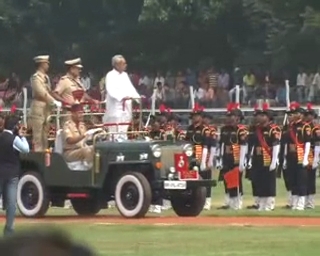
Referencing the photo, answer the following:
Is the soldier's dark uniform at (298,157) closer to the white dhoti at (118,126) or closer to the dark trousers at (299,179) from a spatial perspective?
the dark trousers at (299,179)

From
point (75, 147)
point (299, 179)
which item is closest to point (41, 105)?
point (75, 147)

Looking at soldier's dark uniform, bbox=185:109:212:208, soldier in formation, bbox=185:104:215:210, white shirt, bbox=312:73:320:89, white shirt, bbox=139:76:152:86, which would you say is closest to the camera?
soldier in formation, bbox=185:104:215:210

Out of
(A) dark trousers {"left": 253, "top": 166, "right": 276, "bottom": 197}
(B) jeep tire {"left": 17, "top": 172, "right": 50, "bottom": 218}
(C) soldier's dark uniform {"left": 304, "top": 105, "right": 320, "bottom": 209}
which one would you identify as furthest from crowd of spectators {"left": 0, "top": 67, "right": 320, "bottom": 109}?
(B) jeep tire {"left": 17, "top": 172, "right": 50, "bottom": 218}

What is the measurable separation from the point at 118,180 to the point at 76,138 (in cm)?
94

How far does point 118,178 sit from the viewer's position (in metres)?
19.7

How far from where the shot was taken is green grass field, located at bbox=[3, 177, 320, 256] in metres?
14.0

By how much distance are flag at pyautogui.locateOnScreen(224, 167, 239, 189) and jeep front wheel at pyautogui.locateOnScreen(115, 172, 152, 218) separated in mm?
3664

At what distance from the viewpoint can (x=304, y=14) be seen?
4441 cm

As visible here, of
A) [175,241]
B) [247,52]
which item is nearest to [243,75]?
[247,52]

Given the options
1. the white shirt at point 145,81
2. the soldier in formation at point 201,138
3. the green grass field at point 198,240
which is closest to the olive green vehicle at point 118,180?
the green grass field at point 198,240

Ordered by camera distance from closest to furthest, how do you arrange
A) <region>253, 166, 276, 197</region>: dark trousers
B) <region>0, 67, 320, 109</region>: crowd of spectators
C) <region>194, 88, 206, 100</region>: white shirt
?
1. <region>253, 166, 276, 197</region>: dark trousers
2. <region>0, 67, 320, 109</region>: crowd of spectators
3. <region>194, 88, 206, 100</region>: white shirt

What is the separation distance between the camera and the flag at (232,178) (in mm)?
22672

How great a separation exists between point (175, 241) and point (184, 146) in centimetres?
490

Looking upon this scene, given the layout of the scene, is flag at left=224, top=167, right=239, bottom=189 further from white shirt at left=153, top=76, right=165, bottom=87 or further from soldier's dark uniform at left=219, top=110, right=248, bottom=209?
white shirt at left=153, top=76, right=165, bottom=87
